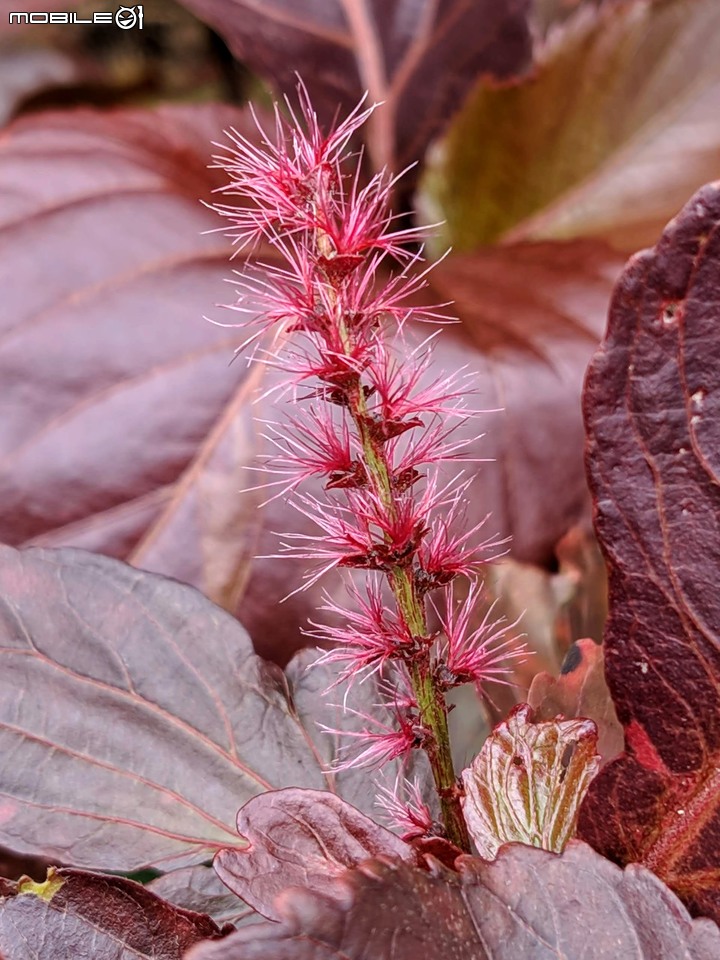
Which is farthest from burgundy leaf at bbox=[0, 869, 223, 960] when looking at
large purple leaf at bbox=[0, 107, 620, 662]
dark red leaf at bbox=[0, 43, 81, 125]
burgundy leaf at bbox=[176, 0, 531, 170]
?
dark red leaf at bbox=[0, 43, 81, 125]

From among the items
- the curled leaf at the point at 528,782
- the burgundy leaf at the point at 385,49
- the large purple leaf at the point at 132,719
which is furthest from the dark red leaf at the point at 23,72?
the curled leaf at the point at 528,782

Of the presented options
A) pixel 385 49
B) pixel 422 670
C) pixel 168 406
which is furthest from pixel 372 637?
pixel 385 49

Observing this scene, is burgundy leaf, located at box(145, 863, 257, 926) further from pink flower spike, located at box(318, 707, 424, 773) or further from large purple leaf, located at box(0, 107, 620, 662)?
large purple leaf, located at box(0, 107, 620, 662)

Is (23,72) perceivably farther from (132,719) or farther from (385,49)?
(132,719)

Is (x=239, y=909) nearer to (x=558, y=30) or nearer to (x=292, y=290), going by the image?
(x=292, y=290)

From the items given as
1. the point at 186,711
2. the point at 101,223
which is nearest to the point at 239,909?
the point at 186,711

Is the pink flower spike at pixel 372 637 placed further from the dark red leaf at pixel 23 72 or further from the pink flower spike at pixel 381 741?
the dark red leaf at pixel 23 72
